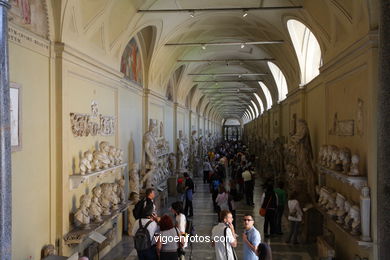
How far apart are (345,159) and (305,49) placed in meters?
7.14

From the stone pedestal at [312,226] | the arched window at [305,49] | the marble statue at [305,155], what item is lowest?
the stone pedestal at [312,226]

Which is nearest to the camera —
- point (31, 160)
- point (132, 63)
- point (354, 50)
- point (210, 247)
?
point (31, 160)

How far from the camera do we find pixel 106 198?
8.66 metres

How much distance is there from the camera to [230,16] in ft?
46.4

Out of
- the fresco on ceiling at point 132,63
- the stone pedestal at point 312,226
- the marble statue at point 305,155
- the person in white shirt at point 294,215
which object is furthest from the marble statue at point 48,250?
the marble statue at point 305,155

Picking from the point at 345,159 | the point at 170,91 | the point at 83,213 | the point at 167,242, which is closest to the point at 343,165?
the point at 345,159

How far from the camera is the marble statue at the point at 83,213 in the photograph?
7.50 meters

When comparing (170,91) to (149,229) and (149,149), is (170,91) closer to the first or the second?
(149,149)

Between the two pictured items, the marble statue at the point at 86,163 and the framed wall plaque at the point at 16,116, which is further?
the marble statue at the point at 86,163

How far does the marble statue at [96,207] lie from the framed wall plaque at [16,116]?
2.68m

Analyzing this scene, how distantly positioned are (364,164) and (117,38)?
7254mm

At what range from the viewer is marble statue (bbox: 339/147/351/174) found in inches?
293

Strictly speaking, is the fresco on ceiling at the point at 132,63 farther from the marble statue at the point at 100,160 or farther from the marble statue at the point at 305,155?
the marble statue at the point at 305,155

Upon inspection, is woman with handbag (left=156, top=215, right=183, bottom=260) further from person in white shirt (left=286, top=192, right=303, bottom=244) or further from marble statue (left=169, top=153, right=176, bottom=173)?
marble statue (left=169, top=153, right=176, bottom=173)
